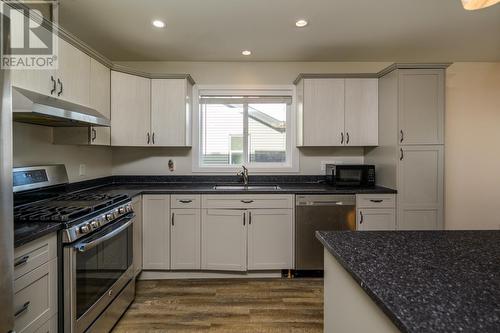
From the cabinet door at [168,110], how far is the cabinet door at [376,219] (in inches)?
83.5

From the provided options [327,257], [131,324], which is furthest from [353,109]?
[131,324]

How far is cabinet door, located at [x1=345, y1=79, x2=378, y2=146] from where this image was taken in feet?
10.0

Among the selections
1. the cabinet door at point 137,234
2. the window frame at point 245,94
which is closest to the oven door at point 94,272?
the cabinet door at point 137,234

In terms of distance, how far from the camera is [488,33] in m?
2.63

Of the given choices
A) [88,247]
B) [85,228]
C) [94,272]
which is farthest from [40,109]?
[94,272]

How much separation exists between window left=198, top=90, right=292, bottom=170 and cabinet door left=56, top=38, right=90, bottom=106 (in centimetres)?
136

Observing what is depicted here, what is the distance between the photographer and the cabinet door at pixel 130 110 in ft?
9.19

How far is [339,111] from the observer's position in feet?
10.0

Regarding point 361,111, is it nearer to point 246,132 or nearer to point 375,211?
point 375,211

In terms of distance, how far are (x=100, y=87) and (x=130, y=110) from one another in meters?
0.37

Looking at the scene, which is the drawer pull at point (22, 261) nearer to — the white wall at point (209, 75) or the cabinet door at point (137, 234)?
the cabinet door at point (137, 234)

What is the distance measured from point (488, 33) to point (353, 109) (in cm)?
142

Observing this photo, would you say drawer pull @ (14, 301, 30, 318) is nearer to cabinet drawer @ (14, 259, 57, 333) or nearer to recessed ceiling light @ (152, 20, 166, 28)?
cabinet drawer @ (14, 259, 57, 333)

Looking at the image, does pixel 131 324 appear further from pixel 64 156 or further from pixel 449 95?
pixel 449 95
